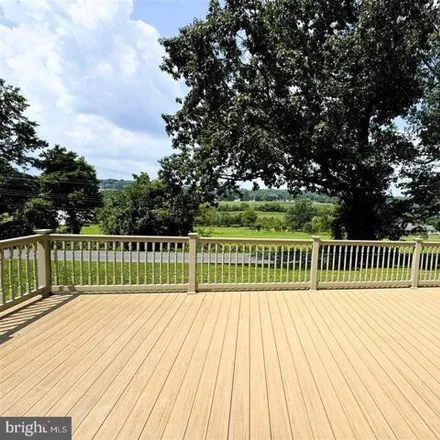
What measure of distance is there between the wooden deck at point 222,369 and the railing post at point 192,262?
1.86ft

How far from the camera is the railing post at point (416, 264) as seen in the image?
5.46m

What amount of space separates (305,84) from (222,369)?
757 cm

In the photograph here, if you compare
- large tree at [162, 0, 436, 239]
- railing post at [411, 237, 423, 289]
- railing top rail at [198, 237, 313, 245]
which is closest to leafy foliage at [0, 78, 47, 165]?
large tree at [162, 0, 436, 239]

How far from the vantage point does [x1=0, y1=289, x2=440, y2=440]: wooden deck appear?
1939 millimetres

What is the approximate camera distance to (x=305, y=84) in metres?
7.99

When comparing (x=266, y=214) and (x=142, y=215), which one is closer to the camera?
(x=142, y=215)

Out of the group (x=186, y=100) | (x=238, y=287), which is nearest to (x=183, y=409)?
(x=238, y=287)

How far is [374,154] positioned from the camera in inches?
333

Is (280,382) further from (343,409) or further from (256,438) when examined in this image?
(256,438)

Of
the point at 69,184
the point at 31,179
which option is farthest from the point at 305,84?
the point at 69,184

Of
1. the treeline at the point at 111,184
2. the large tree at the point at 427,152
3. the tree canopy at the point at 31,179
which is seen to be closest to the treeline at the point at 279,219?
the treeline at the point at 111,184

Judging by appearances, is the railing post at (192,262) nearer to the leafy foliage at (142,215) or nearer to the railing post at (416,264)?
the railing post at (416,264)

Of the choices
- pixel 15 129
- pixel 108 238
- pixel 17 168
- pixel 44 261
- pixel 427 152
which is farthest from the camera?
pixel 17 168

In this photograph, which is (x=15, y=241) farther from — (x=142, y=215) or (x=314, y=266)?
(x=142, y=215)
